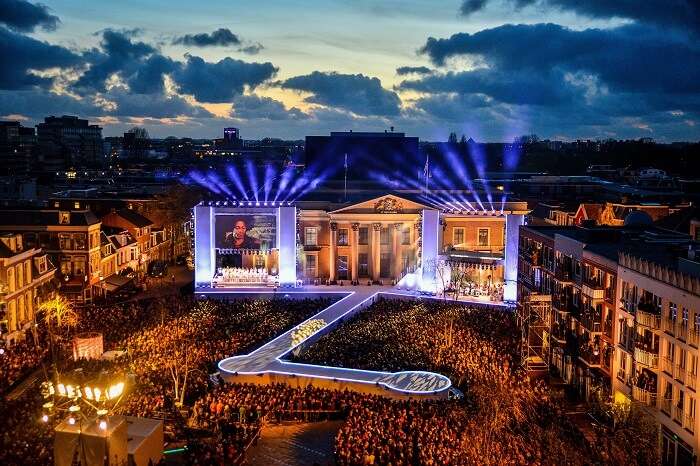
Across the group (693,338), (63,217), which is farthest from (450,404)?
(63,217)

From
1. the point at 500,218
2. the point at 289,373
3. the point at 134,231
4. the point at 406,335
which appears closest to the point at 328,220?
the point at 500,218

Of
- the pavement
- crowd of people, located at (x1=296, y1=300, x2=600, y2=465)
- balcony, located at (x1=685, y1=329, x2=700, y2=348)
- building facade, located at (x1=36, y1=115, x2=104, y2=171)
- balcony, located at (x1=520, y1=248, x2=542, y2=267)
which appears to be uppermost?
building facade, located at (x1=36, y1=115, x2=104, y2=171)

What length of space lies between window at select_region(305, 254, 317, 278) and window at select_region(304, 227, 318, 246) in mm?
1076

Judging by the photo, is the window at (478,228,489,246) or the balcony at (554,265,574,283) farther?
the window at (478,228,489,246)

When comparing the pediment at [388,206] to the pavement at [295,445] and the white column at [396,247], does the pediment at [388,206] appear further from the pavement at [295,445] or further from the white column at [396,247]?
the pavement at [295,445]

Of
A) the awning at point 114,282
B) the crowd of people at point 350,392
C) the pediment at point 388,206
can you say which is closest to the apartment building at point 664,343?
the crowd of people at point 350,392

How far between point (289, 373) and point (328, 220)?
83.8 feet

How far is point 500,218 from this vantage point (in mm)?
54031

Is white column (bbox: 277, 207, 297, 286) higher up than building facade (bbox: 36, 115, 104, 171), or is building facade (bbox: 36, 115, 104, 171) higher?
building facade (bbox: 36, 115, 104, 171)

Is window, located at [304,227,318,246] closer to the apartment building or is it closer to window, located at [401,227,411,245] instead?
window, located at [401,227,411,245]

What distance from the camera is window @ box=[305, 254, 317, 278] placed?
55438 mm

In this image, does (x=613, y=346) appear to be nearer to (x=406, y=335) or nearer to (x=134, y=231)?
(x=406, y=335)

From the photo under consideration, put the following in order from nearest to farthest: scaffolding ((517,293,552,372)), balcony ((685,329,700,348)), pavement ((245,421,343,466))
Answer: balcony ((685,329,700,348)), pavement ((245,421,343,466)), scaffolding ((517,293,552,372))

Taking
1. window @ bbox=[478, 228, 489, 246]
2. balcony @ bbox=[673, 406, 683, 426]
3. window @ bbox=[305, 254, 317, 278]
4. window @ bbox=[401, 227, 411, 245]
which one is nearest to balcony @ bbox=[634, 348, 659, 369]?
balcony @ bbox=[673, 406, 683, 426]
